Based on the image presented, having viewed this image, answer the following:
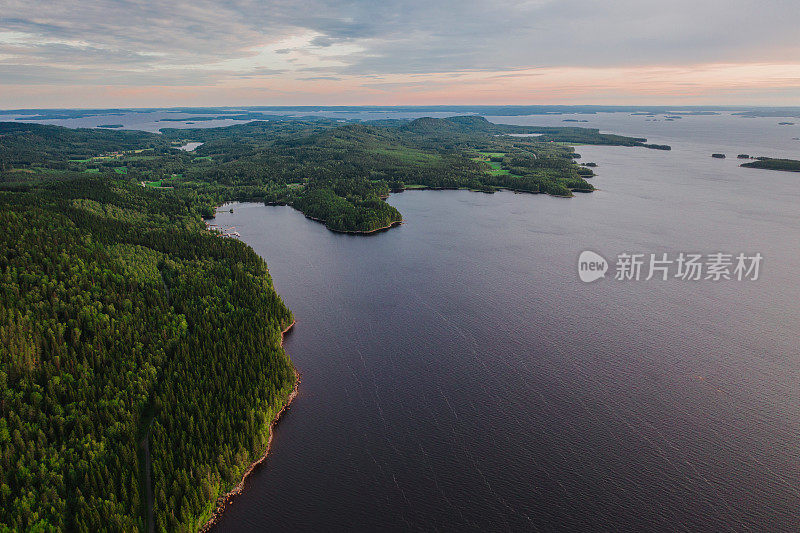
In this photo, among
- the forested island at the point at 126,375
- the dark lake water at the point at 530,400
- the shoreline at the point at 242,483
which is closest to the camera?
the forested island at the point at 126,375

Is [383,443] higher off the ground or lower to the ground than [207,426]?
lower

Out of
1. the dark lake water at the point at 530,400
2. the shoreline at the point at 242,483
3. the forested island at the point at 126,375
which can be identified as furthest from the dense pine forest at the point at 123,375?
the dark lake water at the point at 530,400

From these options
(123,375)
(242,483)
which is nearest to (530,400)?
(242,483)

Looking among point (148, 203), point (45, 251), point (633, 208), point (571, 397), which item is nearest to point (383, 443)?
point (571, 397)

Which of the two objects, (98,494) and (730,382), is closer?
(98,494)

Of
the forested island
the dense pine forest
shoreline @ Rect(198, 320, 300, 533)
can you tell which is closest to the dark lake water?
shoreline @ Rect(198, 320, 300, 533)

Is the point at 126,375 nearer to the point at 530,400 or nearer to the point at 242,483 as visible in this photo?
the point at 242,483

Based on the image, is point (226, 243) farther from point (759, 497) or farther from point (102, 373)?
point (759, 497)

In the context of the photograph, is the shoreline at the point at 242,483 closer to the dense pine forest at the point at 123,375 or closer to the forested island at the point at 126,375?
the forested island at the point at 126,375

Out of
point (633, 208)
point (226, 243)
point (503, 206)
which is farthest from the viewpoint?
point (503, 206)
